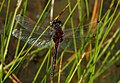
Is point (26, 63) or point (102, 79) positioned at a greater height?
point (26, 63)

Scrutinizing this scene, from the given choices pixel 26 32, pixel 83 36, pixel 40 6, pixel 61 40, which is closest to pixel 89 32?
pixel 83 36

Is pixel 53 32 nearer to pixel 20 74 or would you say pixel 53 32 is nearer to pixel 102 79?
pixel 20 74

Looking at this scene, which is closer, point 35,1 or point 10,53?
point 10,53

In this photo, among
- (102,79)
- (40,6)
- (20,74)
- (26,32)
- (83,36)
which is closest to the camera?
(26,32)

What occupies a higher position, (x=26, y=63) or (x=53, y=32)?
(x=53, y=32)

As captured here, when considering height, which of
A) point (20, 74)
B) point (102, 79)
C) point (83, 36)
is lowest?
point (102, 79)

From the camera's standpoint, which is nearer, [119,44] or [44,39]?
[44,39]

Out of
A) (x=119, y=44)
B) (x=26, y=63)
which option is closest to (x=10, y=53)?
(x=26, y=63)

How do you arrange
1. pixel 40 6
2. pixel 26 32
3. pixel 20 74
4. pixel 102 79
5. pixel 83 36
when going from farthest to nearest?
pixel 40 6
pixel 102 79
pixel 20 74
pixel 83 36
pixel 26 32

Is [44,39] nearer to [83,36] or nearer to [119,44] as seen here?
[83,36]
